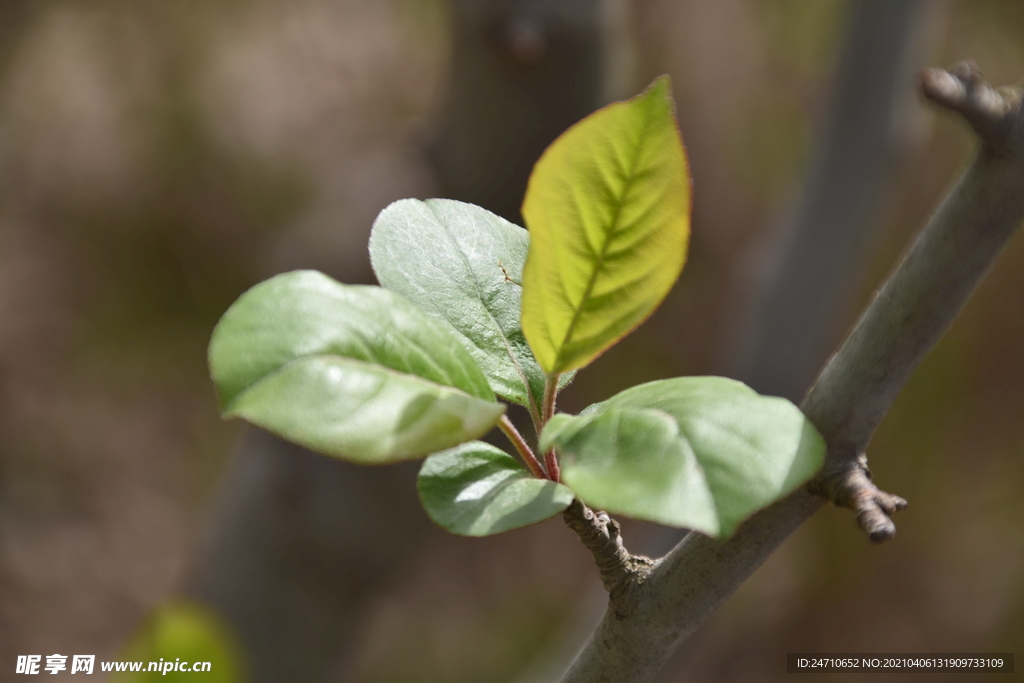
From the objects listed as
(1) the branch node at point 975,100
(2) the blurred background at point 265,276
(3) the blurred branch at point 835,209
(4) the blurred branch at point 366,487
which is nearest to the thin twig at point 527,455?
(1) the branch node at point 975,100

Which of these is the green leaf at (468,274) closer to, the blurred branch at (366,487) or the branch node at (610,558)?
the branch node at (610,558)

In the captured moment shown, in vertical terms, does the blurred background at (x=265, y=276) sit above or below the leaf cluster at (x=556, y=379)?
below

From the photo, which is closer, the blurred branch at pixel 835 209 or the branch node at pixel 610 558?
the branch node at pixel 610 558

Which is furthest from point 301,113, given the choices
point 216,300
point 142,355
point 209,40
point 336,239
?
point 336,239

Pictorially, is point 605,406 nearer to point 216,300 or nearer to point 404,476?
point 404,476

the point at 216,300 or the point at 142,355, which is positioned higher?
the point at 216,300

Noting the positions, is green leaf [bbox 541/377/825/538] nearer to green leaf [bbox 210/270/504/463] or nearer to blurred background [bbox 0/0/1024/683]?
green leaf [bbox 210/270/504/463]
